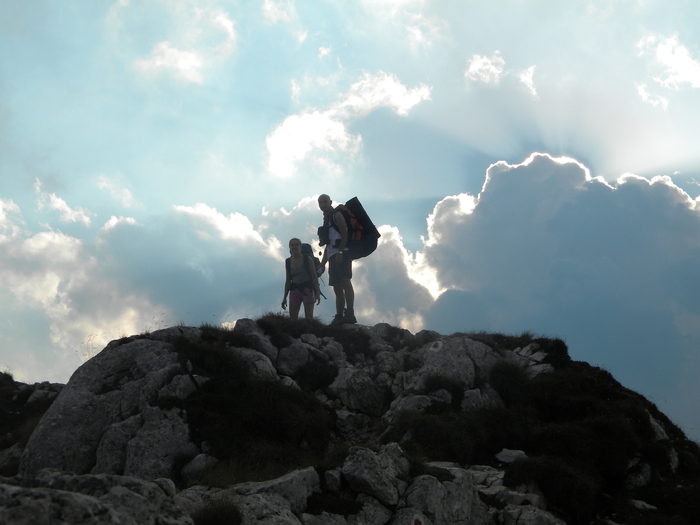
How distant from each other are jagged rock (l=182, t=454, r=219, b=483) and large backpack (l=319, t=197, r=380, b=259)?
9041mm

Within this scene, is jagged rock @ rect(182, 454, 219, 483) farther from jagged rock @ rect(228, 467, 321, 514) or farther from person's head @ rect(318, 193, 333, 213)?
person's head @ rect(318, 193, 333, 213)

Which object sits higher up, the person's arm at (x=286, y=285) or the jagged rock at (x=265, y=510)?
the person's arm at (x=286, y=285)

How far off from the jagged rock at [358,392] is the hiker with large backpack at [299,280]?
157 inches

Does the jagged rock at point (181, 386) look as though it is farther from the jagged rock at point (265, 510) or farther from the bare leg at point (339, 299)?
the bare leg at point (339, 299)

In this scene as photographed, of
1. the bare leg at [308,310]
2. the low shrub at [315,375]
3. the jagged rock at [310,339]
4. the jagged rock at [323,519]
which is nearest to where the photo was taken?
the jagged rock at [323,519]

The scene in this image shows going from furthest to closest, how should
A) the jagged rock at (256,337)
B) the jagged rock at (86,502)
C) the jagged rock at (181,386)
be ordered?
the jagged rock at (256,337) < the jagged rock at (181,386) < the jagged rock at (86,502)

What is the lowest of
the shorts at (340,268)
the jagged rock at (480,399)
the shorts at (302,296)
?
the jagged rock at (480,399)

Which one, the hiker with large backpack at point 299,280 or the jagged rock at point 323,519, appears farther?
the hiker with large backpack at point 299,280

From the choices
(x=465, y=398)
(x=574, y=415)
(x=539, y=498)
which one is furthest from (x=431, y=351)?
(x=539, y=498)

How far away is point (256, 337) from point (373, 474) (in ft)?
23.1

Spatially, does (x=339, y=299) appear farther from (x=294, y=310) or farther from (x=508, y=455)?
(x=508, y=455)

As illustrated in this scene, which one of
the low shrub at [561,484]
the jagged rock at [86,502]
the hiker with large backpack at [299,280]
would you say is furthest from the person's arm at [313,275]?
the jagged rock at [86,502]

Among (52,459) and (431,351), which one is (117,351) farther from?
(431,351)

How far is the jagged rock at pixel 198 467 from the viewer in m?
8.94
